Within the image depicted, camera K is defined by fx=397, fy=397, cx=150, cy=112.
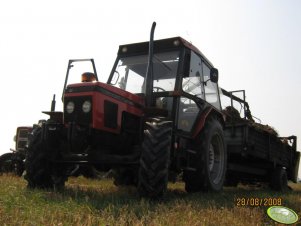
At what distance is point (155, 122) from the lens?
17.9 feet

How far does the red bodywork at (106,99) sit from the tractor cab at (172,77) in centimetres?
25

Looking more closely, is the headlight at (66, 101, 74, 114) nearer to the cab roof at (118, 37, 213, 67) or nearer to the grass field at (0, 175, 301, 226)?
the grass field at (0, 175, 301, 226)

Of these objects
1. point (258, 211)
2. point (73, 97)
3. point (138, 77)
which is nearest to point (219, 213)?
Result: point (258, 211)

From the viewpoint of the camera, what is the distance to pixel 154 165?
5105 mm

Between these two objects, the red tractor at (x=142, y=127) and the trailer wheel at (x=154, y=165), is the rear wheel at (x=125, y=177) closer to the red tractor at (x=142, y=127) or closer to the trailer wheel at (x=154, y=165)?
the red tractor at (x=142, y=127)

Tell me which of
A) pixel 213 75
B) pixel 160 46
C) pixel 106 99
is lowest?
pixel 106 99

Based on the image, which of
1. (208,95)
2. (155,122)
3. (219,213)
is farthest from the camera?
(208,95)

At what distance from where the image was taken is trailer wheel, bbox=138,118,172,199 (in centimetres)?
509

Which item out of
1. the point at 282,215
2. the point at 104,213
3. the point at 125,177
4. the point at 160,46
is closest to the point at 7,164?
the point at 125,177

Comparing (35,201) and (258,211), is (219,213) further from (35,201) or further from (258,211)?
(35,201)

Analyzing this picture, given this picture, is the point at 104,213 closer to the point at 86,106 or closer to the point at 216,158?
the point at 86,106

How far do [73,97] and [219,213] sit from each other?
2688 mm

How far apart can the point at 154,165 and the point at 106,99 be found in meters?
1.23

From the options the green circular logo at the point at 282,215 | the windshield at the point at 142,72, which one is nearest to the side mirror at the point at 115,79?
the windshield at the point at 142,72
